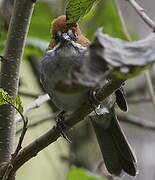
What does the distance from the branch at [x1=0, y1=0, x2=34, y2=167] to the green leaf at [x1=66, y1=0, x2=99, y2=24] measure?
1.02ft

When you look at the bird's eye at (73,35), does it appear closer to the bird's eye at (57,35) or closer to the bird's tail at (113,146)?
the bird's eye at (57,35)

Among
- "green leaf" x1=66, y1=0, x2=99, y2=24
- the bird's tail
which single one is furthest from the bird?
"green leaf" x1=66, y1=0, x2=99, y2=24

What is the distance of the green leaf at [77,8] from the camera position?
1366mm

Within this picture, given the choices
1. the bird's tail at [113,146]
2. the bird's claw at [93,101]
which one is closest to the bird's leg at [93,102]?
the bird's claw at [93,101]

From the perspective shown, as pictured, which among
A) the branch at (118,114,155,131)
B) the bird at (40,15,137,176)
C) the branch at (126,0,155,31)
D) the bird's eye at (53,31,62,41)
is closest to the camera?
the branch at (126,0,155,31)

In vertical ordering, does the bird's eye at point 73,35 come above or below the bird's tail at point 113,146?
above

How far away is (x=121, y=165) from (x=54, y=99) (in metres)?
0.57

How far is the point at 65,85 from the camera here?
2.93ft

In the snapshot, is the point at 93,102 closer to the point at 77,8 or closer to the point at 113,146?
the point at 77,8

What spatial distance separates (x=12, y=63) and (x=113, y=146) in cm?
107

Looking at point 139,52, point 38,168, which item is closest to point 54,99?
point 139,52

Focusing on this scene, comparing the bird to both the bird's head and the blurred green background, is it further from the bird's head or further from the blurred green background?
the blurred green background

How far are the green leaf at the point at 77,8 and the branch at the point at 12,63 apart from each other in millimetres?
310

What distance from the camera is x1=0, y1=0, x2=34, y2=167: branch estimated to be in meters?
1.65
